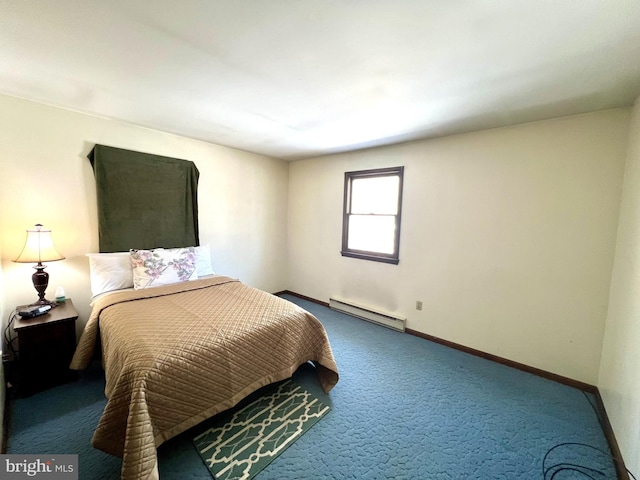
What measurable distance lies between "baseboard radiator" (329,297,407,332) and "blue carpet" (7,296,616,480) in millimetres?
721

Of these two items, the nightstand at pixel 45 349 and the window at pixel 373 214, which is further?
the window at pixel 373 214

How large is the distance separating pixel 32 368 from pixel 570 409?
4068 mm

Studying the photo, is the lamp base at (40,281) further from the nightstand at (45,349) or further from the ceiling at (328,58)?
the ceiling at (328,58)

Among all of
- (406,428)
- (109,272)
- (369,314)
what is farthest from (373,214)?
(109,272)

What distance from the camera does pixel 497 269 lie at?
8.23ft

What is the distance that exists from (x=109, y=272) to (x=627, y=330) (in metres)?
4.11

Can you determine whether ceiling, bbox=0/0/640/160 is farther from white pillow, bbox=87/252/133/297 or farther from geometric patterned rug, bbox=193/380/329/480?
geometric patterned rug, bbox=193/380/329/480

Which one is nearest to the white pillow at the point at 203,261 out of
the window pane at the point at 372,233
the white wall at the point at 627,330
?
the window pane at the point at 372,233

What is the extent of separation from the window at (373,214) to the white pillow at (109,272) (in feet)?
8.47

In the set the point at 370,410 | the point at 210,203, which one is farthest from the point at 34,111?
the point at 370,410

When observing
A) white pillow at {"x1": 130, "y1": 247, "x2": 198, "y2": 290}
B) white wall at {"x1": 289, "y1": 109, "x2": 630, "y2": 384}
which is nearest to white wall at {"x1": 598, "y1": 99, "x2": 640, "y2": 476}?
white wall at {"x1": 289, "y1": 109, "x2": 630, "y2": 384}

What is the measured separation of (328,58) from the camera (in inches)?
58.3

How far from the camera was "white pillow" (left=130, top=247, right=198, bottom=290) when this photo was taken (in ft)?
8.23

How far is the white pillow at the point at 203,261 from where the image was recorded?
3.03 metres
